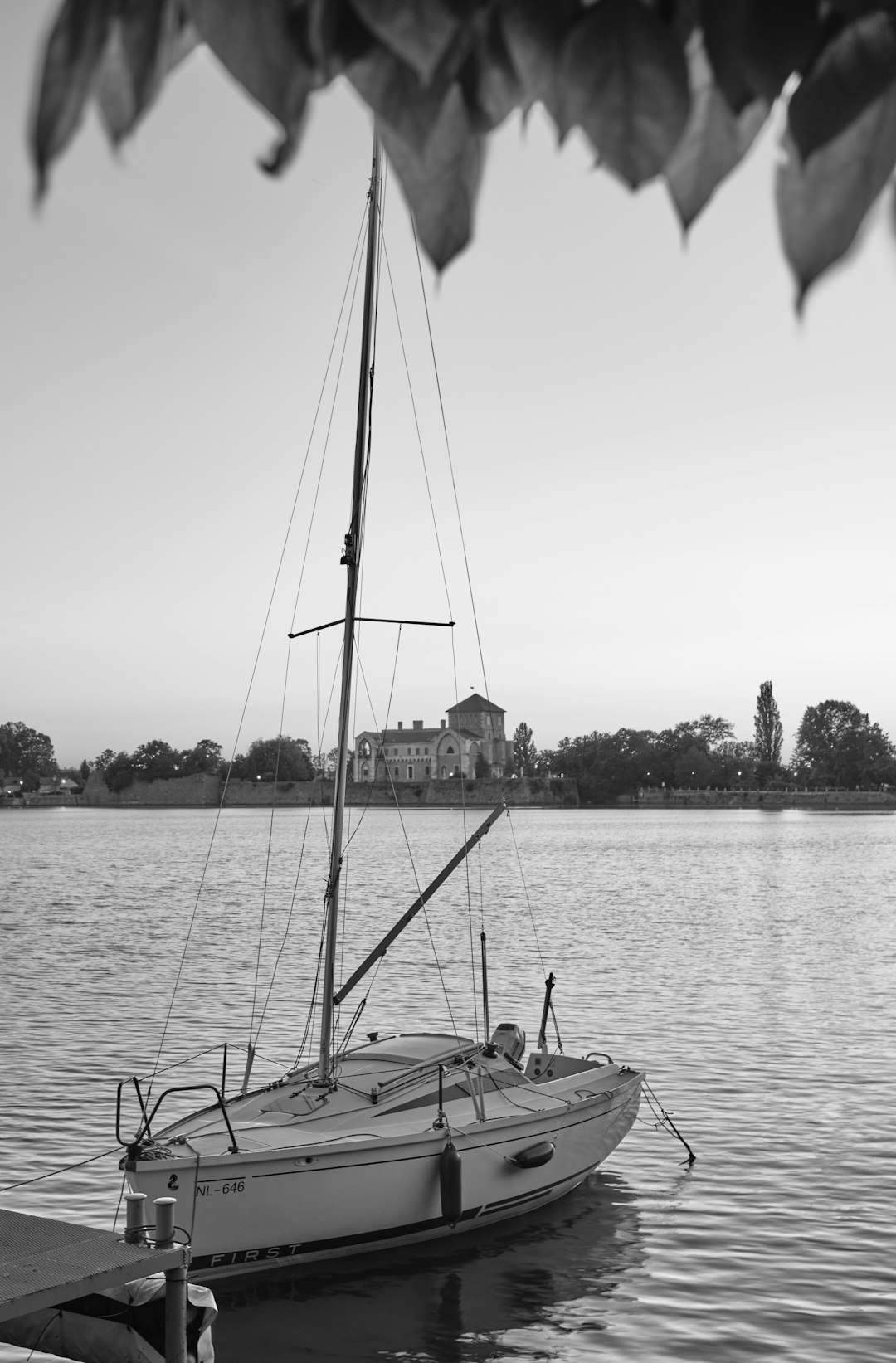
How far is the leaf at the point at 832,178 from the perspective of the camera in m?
1.17

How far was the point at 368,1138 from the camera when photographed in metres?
11.9

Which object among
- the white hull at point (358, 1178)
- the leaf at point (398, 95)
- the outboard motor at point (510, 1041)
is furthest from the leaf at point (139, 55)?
the outboard motor at point (510, 1041)

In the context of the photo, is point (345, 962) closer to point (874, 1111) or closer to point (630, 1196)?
point (874, 1111)

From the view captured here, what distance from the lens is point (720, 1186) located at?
15984 millimetres

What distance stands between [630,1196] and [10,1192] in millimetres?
7490

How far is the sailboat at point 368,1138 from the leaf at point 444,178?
33.2 ft

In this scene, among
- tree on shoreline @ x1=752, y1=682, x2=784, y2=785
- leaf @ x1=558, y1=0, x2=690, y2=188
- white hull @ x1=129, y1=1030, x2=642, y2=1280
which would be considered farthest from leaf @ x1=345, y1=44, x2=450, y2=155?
tree on shoreline @ x1=752, y1=682, x2=784, y2=785

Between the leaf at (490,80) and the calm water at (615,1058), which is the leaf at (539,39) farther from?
the calm water at (615,1058)

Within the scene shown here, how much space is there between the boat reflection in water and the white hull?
0.30 metres

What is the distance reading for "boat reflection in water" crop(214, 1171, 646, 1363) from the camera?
37.0 feet

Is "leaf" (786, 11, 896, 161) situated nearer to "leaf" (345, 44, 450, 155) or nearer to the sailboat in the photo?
"leaf" (345, 44, 450, 155)

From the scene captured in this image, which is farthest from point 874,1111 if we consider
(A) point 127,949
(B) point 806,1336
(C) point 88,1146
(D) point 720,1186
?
(A) point 127,949

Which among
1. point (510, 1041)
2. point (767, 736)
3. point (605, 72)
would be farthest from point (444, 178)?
point (767, 736)

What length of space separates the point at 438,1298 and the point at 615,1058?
11917 mm
